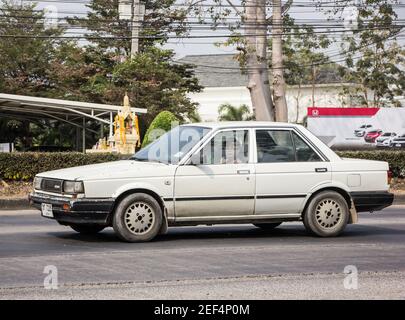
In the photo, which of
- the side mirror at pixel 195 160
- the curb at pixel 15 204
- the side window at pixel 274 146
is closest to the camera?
the side mirror at pixel 195 160

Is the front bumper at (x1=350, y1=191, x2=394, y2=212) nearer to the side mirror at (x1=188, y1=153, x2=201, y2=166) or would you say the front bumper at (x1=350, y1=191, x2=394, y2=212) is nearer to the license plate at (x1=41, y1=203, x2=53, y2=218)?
the side mirror at (x1=188, y1=153, x2=201, y2=166)

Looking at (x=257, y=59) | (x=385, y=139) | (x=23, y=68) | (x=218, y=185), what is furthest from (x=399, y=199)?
(x=23, y=68)

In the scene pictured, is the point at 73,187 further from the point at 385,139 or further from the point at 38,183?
the point at 385,139

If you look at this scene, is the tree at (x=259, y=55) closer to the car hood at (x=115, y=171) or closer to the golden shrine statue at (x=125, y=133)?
the golden shrine statue at (x=125, y=133)

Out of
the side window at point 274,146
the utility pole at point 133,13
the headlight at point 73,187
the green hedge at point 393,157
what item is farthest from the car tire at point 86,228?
the utility pole at point 133,13

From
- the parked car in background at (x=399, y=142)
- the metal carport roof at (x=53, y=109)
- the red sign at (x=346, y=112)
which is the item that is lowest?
the parked car in background at (x=399, y=142)

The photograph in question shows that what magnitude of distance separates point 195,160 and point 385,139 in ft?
62.3

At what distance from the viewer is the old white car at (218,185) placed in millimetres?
10844

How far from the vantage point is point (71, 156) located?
22516 millimetres

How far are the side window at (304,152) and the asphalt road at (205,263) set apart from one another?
1.14 m

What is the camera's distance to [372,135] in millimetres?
29219

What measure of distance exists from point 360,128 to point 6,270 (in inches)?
863

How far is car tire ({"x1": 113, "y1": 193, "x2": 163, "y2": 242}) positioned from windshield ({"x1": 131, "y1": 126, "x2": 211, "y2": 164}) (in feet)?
2.37

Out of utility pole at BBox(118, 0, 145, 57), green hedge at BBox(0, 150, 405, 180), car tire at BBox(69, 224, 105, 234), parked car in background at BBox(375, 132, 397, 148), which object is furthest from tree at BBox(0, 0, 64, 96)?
car tire at BBox(69, 224, 105, 234)
